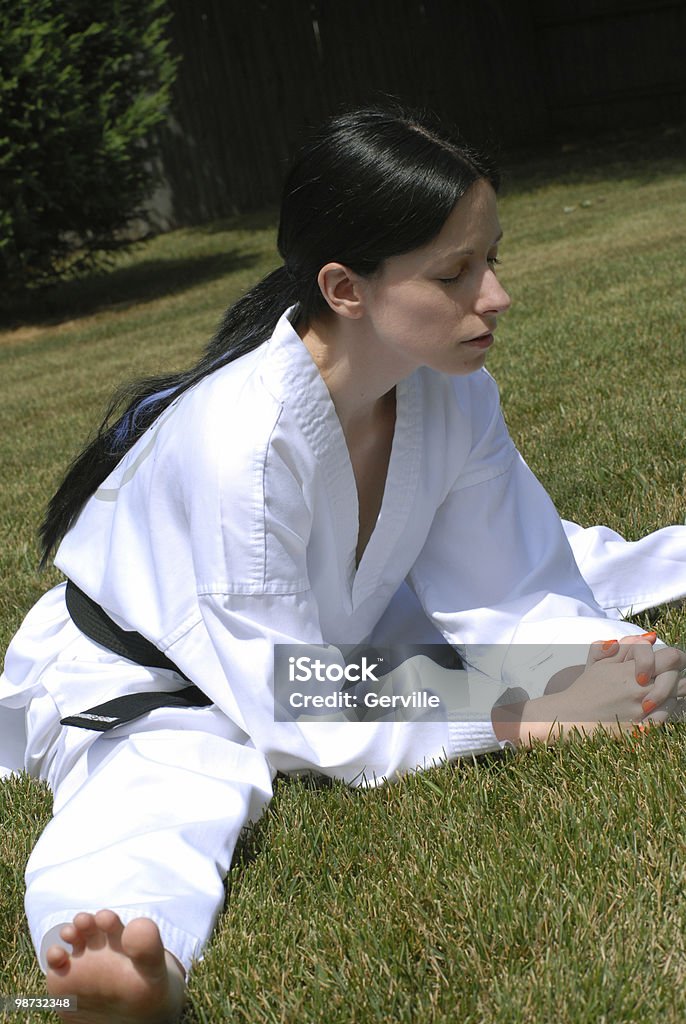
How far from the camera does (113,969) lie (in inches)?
61.2

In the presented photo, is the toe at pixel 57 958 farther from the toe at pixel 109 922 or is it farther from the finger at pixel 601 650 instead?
the finger at pixel 601 650

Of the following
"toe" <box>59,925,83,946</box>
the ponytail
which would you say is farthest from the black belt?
"toe" <box>59,925,83,946</box>

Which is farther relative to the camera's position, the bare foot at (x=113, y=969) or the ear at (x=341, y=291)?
the ear at (x=341, y=291)

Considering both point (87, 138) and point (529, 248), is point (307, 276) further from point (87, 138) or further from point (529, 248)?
point (87, 138)


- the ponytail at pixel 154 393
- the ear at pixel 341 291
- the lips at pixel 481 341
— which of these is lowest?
the ponytail at pixel 154 393

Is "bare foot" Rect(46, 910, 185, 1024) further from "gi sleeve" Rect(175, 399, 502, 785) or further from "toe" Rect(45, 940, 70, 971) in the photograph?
"gi sleeve" Rect(175, 399, 502, 785)

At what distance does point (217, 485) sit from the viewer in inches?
80.4

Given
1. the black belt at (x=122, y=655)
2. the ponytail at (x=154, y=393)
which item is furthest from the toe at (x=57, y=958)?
the ponytail at (x=154, y=393)

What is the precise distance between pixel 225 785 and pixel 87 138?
29.7ft

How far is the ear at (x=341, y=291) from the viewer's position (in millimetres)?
2049

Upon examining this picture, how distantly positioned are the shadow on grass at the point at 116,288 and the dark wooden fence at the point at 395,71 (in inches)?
104

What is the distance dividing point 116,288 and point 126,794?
10.5 meters

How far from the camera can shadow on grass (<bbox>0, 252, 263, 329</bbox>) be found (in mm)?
11055

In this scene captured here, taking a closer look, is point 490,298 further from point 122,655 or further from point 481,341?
point 122,655
